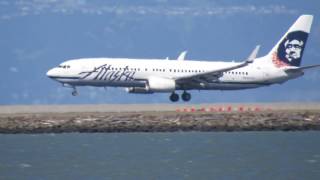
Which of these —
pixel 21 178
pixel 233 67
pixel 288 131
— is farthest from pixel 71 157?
pixel 233 67

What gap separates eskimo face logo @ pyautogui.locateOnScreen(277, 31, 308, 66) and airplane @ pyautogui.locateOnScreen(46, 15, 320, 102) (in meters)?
0.10

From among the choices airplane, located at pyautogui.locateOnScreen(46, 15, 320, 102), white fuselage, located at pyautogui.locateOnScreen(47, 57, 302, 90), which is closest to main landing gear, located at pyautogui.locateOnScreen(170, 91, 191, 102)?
airplane, located at pyautogui.locateOnScreen(46, 15, 320, 102)

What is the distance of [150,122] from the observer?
96875mm

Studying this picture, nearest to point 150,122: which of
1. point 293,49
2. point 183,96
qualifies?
point 183,96

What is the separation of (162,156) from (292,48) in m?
31.5

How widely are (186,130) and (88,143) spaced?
6.50 m

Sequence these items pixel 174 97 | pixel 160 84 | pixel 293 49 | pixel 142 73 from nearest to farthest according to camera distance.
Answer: pixel 142 73, pixel 160 84, pixel 174 97, pixel 293 49

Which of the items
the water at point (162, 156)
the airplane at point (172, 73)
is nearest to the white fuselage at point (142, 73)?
the airplane at point (172, 73)

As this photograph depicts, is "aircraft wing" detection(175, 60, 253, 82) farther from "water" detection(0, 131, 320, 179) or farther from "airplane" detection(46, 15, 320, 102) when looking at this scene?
"water" detection(0, 131, 320, 179)

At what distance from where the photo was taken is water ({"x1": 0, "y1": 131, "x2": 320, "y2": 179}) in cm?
7919

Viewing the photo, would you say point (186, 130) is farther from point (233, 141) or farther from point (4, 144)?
point (4, 144)

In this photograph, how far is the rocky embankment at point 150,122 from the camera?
96125mm

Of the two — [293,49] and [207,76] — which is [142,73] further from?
[293,49]

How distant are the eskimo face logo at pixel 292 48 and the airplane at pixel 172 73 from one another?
0.33 feet
